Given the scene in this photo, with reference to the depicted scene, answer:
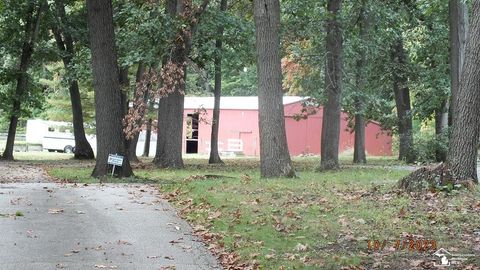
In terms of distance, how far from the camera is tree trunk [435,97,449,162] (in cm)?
3278

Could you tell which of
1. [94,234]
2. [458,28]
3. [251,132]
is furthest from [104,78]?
[251,132]

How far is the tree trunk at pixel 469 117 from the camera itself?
1329cm

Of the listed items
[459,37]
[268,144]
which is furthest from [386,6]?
[268,144]

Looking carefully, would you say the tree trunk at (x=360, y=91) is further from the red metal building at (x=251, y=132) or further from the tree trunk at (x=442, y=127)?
the red metal building at (x=251, y=132)

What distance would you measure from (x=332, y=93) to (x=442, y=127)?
480 inches

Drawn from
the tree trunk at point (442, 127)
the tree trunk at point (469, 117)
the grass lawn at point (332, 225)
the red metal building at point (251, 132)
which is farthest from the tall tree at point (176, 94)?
the red metal building at point (251, 132)

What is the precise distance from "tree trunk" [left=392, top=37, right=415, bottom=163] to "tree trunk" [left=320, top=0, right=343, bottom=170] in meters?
7.11

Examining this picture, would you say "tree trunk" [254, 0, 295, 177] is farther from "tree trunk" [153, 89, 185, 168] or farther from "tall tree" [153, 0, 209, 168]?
"tree trunk" [153, 89, 185, 168]

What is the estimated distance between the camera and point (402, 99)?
37.6m

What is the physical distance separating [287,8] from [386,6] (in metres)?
3.62

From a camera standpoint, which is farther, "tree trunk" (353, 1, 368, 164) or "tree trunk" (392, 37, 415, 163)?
"tree trunk" (392, 37, 415, 163)

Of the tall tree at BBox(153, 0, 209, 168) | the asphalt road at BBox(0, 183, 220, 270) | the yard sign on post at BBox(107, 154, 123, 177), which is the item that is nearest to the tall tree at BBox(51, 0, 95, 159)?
the tall tree at BBox(153, 0, 209, 168)

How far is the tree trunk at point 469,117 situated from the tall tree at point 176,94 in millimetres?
9741

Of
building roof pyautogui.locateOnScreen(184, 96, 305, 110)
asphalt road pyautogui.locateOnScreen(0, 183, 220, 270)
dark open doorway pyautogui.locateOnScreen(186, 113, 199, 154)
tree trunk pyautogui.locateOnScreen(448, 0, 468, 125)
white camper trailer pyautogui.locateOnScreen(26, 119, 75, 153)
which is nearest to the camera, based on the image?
asphalt road pyautogui.locateOnScreen(0, 183, 220, 270)
